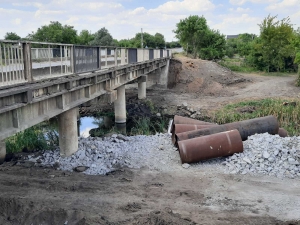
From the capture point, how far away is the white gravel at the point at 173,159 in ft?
35.1

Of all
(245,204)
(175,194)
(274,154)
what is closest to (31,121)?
(175,194)

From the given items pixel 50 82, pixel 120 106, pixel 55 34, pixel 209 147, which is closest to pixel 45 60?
pixel 50 82

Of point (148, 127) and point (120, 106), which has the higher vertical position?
point (120, 106)

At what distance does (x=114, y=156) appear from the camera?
11891mm

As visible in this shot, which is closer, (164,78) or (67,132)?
(67,132)

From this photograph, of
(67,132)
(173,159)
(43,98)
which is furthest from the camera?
(173,159)

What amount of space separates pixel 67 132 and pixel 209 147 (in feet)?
15.9

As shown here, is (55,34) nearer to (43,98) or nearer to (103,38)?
(103,38)

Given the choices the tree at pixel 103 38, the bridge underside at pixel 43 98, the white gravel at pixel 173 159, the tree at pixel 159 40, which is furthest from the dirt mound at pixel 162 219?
the tree at pixel 159 40

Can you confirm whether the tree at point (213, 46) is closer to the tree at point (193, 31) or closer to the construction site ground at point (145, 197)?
the tree at point (193, 31)

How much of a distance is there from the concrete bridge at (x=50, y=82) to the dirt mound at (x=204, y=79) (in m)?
18.1

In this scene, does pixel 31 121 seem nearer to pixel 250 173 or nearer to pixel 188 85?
pixel 250 173

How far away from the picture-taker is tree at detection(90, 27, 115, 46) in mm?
65544

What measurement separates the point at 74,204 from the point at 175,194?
8.55 feet
